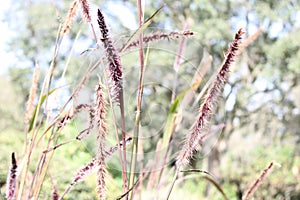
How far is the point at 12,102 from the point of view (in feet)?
23.0

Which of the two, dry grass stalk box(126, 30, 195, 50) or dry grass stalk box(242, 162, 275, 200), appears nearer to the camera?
dry grass stalk box(126, 30, 195, 50)

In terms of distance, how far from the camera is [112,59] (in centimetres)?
69

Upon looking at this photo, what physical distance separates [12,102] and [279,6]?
3984 mm

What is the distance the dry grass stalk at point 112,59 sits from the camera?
0.68m

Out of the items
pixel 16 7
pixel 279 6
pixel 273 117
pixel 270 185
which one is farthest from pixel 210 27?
pixel 16 7

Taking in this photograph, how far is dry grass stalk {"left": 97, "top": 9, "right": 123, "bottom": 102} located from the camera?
26.7 inches

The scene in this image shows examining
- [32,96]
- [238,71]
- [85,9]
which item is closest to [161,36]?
[85,9]

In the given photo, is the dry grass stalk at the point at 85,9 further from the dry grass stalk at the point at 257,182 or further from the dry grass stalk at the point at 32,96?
the dry grass stalk at the point at 257,182

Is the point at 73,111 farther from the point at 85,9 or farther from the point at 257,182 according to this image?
the point at 257,182

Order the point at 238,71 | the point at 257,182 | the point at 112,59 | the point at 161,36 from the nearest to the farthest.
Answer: the point at 112,59
the point at 161,36
the point at 257,182
the point at 238,71

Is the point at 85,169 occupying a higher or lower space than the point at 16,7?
lower

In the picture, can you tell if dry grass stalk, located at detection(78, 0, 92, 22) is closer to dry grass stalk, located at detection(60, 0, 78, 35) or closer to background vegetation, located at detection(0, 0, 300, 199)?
dry grass stalk, located at detection(60, 0, 78, 35)

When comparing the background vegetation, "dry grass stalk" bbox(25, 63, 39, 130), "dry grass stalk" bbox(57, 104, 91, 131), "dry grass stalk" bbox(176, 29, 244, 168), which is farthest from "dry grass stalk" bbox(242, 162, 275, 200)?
the background vegetation

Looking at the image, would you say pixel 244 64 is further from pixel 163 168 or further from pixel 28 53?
pixel 163 168
